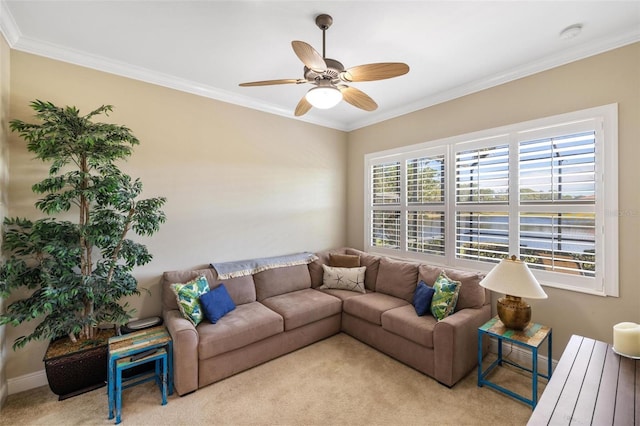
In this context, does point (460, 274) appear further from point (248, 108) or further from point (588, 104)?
point (248, 108)

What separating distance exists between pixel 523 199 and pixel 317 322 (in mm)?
2482

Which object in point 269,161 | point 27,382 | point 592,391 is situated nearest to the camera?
point 592,391

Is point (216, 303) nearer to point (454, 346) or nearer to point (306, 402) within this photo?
point (306, 402)

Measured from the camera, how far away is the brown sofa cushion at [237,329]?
92.3 inches

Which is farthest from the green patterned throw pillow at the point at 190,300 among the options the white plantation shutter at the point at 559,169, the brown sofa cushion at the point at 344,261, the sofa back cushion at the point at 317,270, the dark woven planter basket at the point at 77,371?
the white plantation shutter at the point at 559,169

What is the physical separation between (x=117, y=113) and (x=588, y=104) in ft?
14.1

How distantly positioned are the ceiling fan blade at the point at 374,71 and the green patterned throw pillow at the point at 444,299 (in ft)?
6.48

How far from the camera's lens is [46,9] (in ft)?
6.45

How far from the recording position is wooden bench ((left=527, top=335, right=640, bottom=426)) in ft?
3.89

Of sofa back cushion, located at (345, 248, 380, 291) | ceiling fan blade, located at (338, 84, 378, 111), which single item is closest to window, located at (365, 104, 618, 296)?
sofa back cushion, located at (345, 248, 380, 291)

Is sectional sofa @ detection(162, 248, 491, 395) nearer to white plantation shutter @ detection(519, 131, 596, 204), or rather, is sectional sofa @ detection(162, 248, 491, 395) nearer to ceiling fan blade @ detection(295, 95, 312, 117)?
white plantation shutter @ detection(519, 131, 596, 204)

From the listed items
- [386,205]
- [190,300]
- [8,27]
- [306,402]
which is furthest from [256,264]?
[8,27]

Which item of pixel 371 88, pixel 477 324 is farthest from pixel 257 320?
pixel 371 88

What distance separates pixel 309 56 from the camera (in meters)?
1.65
